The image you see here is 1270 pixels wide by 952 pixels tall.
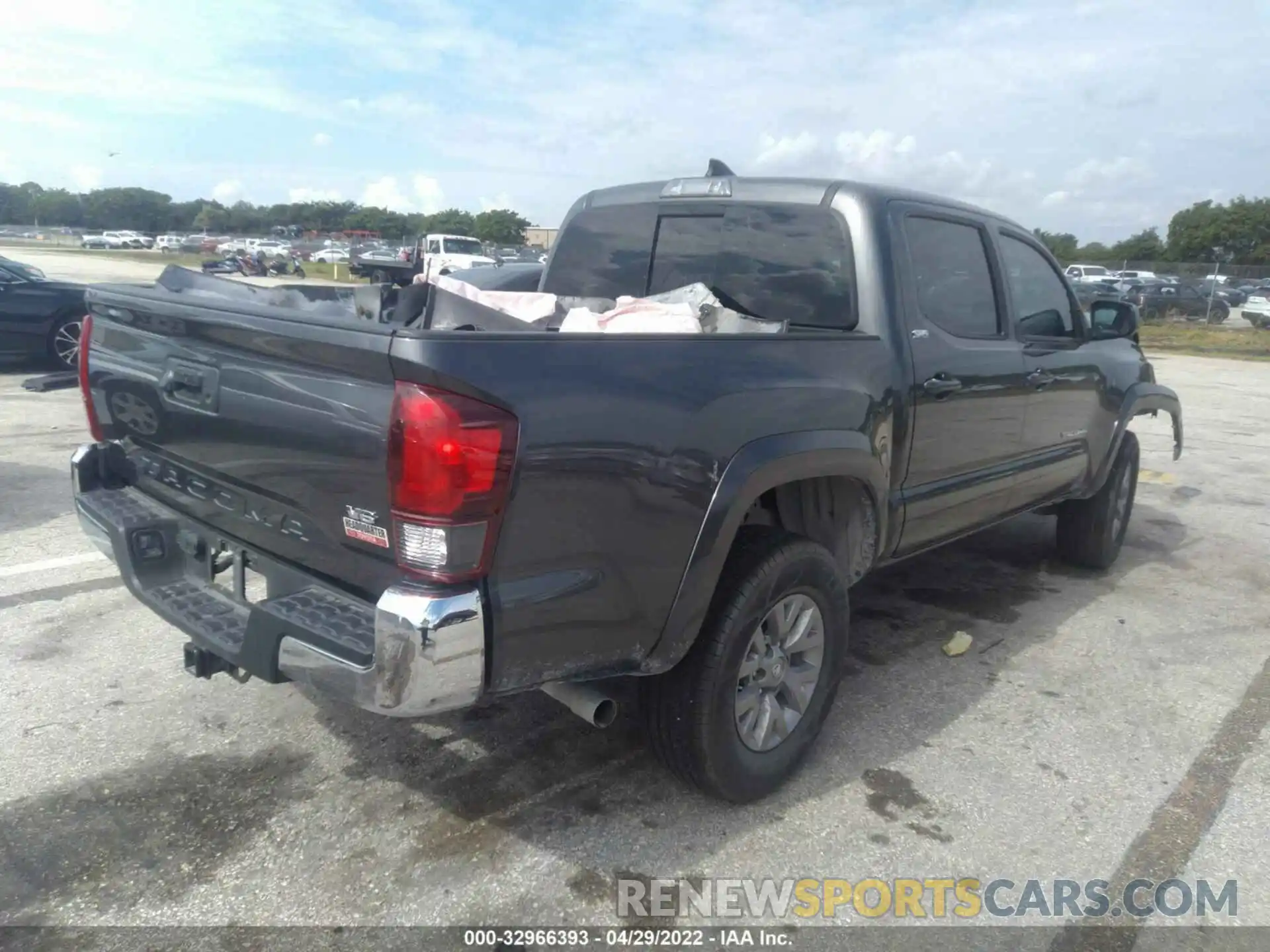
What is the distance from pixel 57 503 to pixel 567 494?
4.98 meters

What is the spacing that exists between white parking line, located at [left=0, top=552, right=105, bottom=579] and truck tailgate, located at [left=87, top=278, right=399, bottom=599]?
212 centimetres

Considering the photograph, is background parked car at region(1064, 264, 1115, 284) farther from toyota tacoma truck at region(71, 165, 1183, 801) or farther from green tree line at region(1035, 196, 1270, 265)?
toyota tacoma truck at region(71, 165, 1183, 801)

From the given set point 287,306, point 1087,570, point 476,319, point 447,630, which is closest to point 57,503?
point 287,306

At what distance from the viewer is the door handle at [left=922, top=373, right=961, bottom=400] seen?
3.71 metres

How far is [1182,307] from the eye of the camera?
30703 mm

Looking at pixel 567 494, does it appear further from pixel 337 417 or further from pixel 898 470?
pixel 898 470

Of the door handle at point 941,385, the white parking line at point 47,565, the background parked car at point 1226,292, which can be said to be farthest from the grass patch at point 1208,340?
the white parking line at point 47,565

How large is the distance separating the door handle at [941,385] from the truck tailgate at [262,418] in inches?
86.0

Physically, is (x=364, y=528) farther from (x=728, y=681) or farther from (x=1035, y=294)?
(x=1035, y=294)

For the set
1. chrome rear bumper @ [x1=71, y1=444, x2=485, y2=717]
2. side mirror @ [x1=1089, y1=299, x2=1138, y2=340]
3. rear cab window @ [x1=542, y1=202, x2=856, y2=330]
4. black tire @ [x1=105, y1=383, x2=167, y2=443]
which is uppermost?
rear cab window @ [x1=542, y1=202, x2=856, y2=330]

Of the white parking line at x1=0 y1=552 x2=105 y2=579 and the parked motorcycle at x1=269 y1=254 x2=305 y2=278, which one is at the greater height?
the parked motorcycle at x1=269 y1=254 x2=305 y2=278

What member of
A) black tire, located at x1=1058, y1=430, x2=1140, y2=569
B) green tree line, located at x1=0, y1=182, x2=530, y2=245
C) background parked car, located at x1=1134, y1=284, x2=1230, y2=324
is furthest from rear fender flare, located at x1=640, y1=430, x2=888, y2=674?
green tree line, located at x1=0, y1=182, x2=530, y2=245

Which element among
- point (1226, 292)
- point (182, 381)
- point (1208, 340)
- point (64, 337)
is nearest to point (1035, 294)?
point (182, 381)

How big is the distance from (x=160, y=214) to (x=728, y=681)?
352ft
